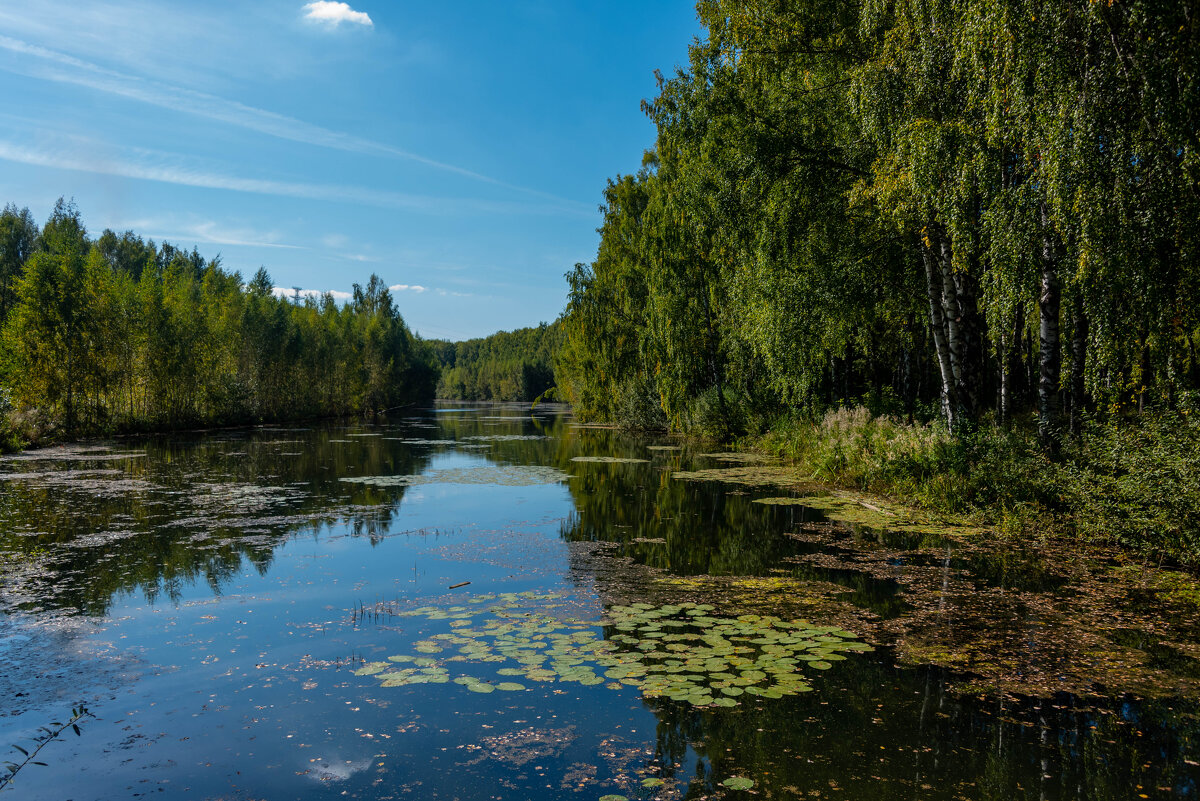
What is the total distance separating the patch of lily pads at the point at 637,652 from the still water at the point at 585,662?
0.12 ft

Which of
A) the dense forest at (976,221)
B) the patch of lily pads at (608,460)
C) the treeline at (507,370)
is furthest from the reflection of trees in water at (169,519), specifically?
the treeline at (507,370)

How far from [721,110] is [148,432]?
35.1 meters

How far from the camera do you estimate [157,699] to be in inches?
202

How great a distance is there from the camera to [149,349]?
35.2 m

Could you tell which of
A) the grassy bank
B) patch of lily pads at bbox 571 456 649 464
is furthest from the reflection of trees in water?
the grassy bank

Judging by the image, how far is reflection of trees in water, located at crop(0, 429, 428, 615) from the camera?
8438 millimetres

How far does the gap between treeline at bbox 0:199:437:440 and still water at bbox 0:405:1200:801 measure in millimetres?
22941

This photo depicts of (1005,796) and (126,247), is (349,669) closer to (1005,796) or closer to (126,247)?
(1005,796)

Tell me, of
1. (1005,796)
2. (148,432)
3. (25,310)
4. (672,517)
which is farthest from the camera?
(148,432)

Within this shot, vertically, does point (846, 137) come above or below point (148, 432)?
above

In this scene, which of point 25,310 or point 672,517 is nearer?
point 672,517

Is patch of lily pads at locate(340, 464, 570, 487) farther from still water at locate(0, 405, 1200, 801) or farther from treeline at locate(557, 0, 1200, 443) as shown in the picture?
treeline at locate(557, 0, 1200, 443)

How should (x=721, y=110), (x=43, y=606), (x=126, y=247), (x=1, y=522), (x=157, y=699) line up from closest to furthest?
(x=157, y=699), (x=43, y=606), (x=1, y=522), (x=721, y=110), (x=126, y=247)

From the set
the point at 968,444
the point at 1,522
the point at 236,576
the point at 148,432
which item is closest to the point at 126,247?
the point at 148,432
